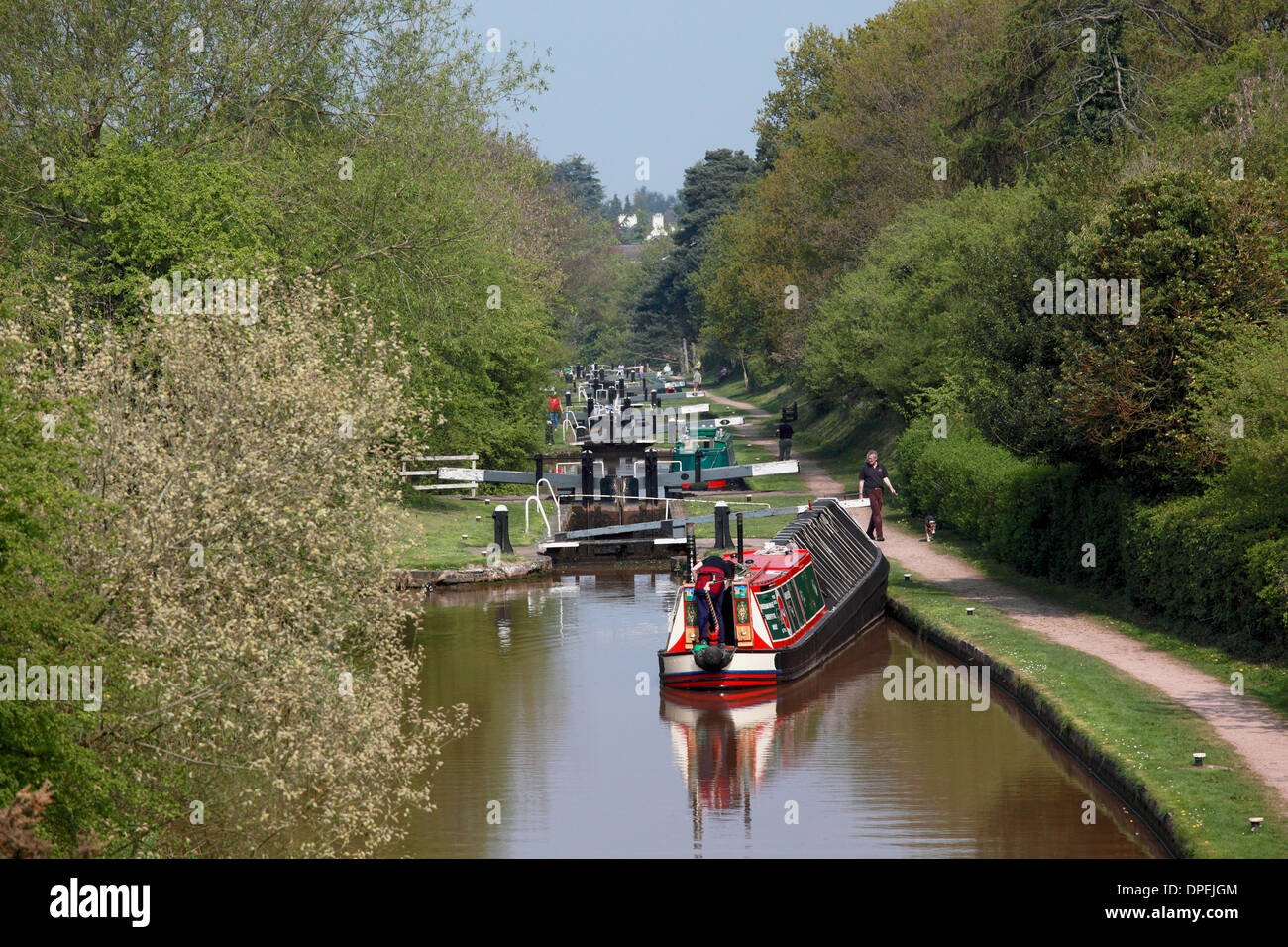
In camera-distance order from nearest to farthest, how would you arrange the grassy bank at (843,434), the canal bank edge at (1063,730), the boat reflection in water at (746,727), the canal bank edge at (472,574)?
1. the canal bank edge at (1063,730)
2. the boat reflection in water at (746,727)
3. the canal bank edge at (472,574)
4. the grassy bank at (843,434)

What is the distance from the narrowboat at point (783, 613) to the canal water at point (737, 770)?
1.21 feet

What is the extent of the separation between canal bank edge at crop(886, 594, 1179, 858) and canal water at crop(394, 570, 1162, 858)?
152mm

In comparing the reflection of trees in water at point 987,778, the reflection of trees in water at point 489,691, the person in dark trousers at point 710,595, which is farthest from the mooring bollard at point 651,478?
the reflection of trees in water at point 987,778

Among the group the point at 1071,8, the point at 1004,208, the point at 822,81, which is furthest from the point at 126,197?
the point at 822,81

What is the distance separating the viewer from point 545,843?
14.0 meters

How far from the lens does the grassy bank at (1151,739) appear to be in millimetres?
12039

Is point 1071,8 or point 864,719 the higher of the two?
point 1071,8

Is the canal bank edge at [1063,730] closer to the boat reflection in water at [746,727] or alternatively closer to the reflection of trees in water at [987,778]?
the reflection of trees in water at [987,778]

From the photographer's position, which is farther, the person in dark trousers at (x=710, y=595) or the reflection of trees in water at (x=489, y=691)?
the person in dark trousers at (x=710, y=595)

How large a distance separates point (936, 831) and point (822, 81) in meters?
60.1

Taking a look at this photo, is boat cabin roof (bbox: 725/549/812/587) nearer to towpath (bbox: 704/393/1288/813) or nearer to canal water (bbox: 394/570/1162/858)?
canal water (bbox: 394/570/1162/858)

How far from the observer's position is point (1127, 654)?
19547 millimetres

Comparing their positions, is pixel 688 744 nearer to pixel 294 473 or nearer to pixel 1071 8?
pixel 294 473

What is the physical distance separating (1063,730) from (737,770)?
3787 millimetres
